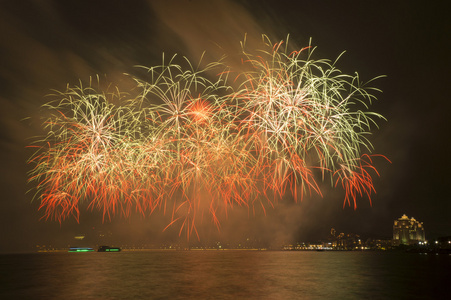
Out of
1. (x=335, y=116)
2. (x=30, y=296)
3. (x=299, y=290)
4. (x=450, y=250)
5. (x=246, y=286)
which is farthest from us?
(x=450, y=250)

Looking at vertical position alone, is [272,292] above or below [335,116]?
below

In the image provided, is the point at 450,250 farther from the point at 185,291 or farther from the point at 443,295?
the point at 185,291

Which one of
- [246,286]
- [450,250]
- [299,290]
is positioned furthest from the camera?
[450,250]

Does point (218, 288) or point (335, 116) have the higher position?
point (335, 116)

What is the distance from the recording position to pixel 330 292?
3981 cm

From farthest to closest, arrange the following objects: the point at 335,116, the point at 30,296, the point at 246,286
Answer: the point at 246,286 < the point at 30,296 < the point at 335,116

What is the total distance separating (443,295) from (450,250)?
181 m

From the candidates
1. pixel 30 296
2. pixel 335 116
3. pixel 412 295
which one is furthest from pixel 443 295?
pixel 30 296

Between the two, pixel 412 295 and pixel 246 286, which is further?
pixel 246 286

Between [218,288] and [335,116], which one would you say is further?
[218,288]

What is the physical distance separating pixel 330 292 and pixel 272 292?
19.1 ft

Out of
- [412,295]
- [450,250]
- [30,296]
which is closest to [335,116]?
[412,295]

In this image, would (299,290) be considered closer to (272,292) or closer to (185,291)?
(272,292)

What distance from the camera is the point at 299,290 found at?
41.3m
